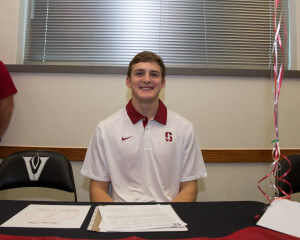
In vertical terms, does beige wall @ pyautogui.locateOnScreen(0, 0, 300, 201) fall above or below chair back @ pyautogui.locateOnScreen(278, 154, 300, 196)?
above

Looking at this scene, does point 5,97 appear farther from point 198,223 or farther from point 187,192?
point 198,223

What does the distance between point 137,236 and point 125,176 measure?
68 cm

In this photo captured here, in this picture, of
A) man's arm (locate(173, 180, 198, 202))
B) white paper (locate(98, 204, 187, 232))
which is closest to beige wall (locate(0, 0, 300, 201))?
man's arm (locate(173, 180, 198, 202))

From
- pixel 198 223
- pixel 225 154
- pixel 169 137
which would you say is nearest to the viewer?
pixel 198 223

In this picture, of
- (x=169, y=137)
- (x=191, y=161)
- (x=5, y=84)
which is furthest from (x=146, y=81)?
(x=5, y=84)

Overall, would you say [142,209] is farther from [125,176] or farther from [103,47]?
[103,47]

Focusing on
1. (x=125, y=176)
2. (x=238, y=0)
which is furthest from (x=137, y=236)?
(x=238, y=0)

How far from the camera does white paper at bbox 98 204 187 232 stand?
767 mm

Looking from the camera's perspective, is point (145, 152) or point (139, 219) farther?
point (145, 152)

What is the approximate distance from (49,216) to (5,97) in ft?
4.64

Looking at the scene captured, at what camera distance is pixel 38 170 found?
1398 millimetres

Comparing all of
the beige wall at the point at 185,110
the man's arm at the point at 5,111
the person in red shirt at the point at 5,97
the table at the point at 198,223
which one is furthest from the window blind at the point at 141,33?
the table at the point at 198,223

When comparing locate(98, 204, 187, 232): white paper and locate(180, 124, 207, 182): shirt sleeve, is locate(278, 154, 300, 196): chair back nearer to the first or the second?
locate(180, 124, 207, 182): shirt sleeve

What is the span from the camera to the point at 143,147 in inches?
55.7
